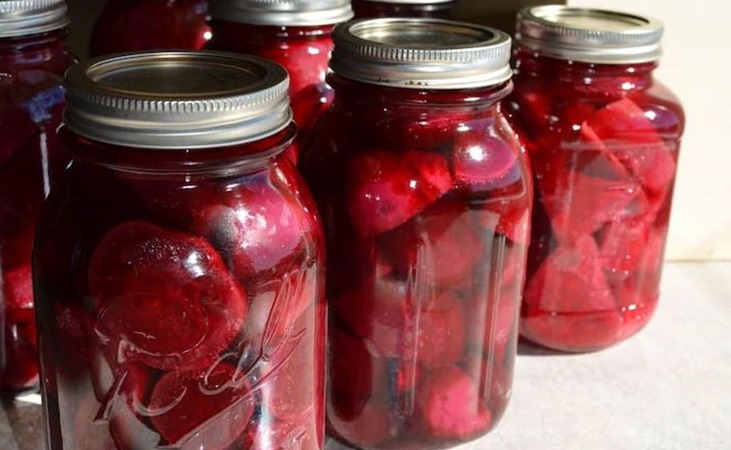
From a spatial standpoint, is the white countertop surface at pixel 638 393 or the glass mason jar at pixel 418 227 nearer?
the glass mason jar at pixel 418 227

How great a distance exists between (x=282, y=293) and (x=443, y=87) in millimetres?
178

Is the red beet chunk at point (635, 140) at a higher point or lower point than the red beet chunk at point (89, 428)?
higher

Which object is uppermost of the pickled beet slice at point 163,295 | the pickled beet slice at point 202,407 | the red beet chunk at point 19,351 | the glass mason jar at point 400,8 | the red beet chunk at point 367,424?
the glass mason jar at point 400,8

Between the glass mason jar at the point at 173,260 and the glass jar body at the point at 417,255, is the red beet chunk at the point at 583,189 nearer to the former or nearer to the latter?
the glass jar body at the point at 417,255

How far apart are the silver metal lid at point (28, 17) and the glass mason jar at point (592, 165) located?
1.29 ft

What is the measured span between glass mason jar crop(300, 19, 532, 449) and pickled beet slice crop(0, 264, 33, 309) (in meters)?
0.24

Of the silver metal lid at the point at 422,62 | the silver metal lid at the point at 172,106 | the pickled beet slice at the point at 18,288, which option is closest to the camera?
the silver metal lid at the point at 172,106

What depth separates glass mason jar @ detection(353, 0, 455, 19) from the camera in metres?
0.91

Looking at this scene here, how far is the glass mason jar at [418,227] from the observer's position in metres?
0.68

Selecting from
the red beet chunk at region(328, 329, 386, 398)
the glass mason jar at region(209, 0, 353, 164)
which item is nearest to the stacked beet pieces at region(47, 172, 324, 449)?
the red beet chunk at region(328, 329, 386, 398)

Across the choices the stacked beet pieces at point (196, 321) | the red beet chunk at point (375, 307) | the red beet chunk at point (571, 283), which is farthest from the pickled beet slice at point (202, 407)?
the red beet chunk at point (571, 283)

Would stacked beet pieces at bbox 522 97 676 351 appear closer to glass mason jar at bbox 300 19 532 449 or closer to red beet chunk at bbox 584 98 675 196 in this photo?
red beet chunk at bbox 584 98 675 196

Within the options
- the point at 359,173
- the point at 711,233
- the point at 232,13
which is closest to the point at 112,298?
the point at 359,173

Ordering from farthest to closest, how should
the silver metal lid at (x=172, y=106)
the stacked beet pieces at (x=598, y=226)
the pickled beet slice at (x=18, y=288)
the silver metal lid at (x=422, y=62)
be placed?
the stacked beet pieces at (x=598, y=226) → the pickled beet slice at (x=18, y=288) → the silver metal lid at (x=422, y=62) → the silver metal lid at (x=172, y=106)
